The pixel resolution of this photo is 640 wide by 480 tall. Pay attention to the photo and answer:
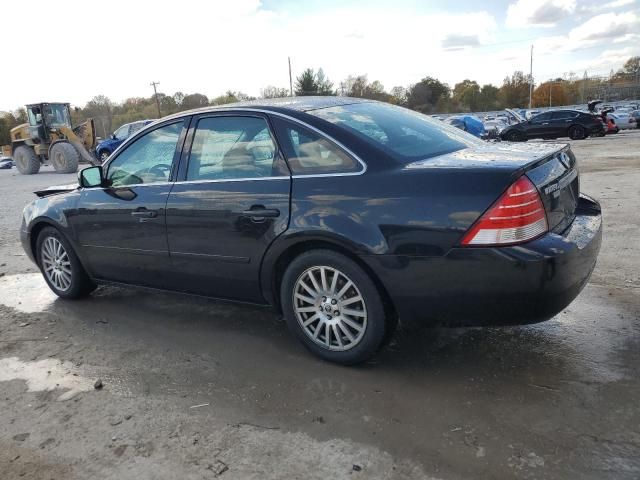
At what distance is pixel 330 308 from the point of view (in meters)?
3.28

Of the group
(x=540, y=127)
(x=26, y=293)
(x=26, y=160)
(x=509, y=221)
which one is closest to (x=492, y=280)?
(x=509, y=221)

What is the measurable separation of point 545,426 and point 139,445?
201cm

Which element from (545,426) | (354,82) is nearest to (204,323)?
(545,426)

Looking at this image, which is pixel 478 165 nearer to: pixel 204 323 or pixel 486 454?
pixel 486 454

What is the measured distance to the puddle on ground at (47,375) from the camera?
336 cm

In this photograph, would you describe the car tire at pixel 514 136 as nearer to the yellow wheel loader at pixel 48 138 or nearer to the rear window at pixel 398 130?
the yellow wheel loader at pixel 48 138

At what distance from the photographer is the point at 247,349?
146 inches

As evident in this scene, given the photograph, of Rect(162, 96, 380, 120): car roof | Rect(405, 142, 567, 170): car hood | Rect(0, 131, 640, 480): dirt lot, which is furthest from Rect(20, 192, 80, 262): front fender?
Rect(405, 142, 567, 170): car hood

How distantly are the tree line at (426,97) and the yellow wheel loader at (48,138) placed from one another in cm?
3786

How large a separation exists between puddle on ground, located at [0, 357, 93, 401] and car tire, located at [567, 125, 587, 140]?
2419cm

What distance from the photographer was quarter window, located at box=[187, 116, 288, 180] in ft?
11.4

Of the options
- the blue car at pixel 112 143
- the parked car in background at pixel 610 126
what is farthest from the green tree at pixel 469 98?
the blue car at pixel 112 143

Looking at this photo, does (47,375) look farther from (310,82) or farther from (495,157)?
(310,82)

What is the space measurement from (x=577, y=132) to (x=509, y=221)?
23.6 meters
